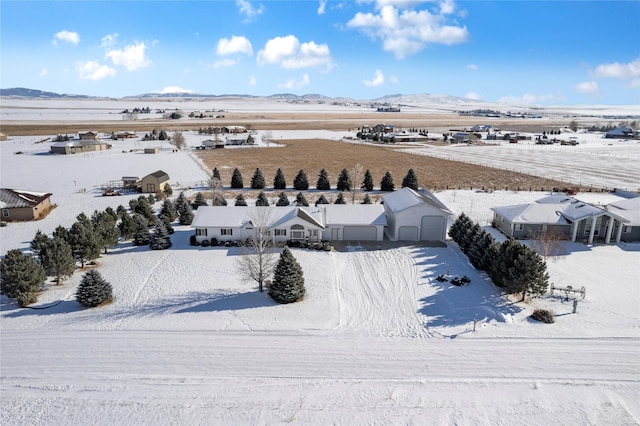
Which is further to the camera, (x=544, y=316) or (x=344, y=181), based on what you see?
(x=344, y=181)

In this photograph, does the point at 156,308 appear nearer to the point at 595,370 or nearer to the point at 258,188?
the point at 595,370

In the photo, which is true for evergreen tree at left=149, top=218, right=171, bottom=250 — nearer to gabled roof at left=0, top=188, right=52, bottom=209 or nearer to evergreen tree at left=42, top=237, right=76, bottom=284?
→ evergreen tree at left=42, top=237, right=76, bottom=284

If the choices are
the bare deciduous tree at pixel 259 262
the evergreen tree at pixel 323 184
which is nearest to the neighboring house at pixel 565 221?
the bare deciduous tree at pixel 259 262

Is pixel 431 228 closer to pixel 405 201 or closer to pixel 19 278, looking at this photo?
pixel 405 201

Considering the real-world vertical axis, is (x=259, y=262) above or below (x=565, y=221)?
below

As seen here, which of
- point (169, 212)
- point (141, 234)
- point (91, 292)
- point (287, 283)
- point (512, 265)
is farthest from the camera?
point (169, 212)

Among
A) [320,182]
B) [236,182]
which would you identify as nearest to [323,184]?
[320,182]
